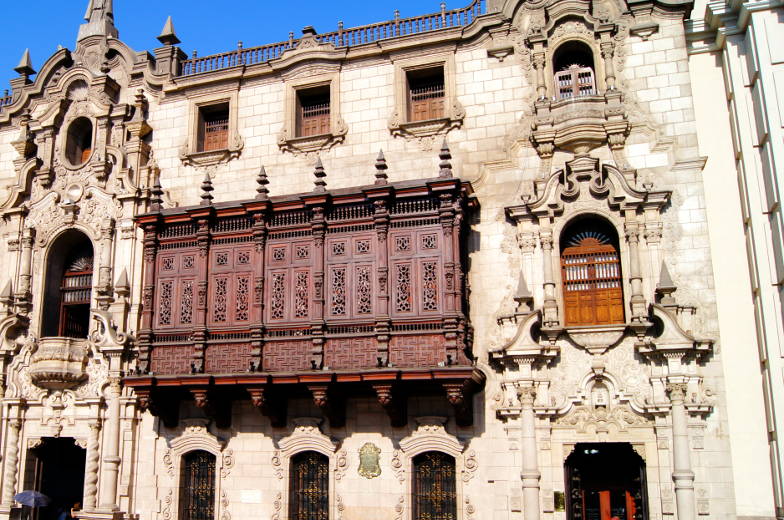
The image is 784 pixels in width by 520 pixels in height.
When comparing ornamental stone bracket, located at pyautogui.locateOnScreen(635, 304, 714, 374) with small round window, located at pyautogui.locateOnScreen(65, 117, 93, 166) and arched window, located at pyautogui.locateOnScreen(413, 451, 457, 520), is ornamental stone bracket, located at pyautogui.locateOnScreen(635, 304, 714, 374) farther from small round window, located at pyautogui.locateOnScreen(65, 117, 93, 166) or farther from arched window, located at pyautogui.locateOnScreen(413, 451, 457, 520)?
small round window, located at pyautogui.locateOnScreen(65, 117, 93, 166)

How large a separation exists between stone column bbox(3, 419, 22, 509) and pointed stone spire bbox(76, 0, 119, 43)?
36.1ft

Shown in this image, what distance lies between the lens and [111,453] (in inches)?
709

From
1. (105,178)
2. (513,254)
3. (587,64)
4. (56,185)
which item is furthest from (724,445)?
(56,185)

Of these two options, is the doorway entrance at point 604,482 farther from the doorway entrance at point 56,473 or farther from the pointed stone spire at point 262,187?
the doorway entrance at point 56,473

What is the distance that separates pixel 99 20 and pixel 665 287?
57.9 feet

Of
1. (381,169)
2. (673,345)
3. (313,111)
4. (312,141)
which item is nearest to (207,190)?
(312,141)

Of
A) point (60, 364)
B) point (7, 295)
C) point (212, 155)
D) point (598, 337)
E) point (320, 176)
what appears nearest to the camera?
point (598, 337)

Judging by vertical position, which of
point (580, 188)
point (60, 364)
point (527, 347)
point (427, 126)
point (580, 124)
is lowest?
point (527, 347)

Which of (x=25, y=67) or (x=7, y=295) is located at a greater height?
(x=25, y=67)

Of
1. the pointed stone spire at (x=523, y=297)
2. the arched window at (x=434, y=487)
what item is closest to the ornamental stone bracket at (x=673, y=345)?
the pointed stone spire at (x=523, y=297)

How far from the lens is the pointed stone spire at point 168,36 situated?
69.4 ft

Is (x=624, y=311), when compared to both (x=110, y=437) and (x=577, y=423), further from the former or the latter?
(x=110, y=437)

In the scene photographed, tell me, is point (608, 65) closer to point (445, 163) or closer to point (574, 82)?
point (574, 82)

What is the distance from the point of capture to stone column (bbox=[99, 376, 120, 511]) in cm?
1767
